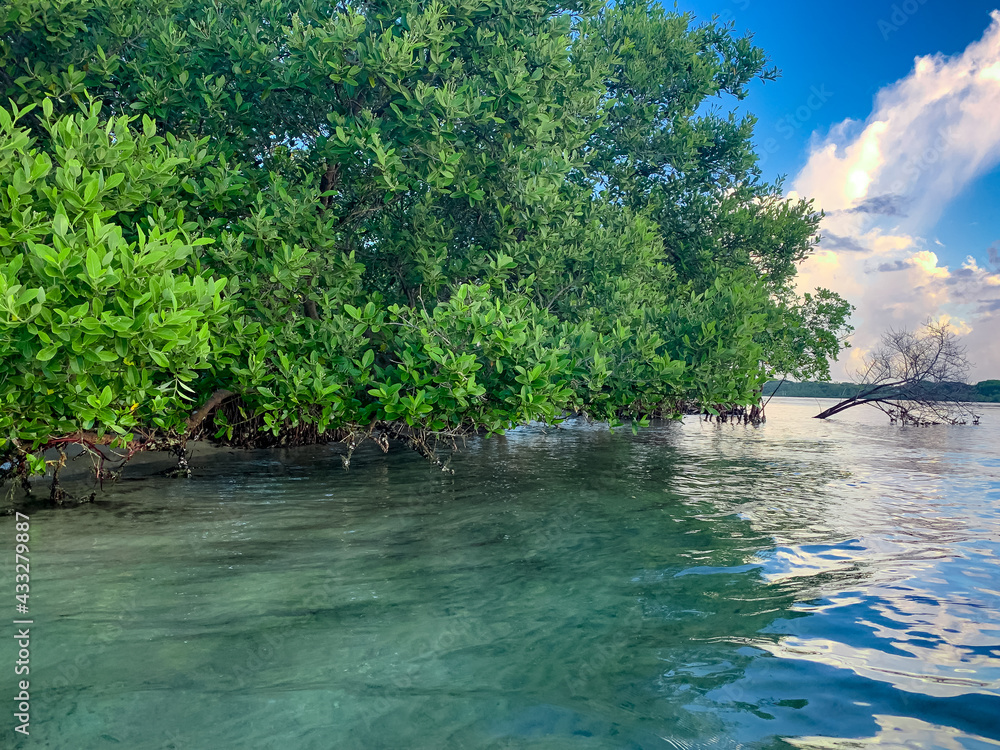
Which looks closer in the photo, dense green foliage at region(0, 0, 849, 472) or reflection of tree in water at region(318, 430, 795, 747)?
reflection of tree in water at region(318, 430, 795, 747)

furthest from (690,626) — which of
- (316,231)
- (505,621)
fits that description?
(316,231)

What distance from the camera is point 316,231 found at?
33.7ft

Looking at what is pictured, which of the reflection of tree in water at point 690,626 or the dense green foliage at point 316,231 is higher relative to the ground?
the dense green foliage at point 316,231

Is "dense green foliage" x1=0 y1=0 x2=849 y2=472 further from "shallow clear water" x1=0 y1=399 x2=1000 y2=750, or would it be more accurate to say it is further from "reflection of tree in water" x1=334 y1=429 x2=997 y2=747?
"reflection of tree in water" x1=334 y1=429 x2=997 y2=747

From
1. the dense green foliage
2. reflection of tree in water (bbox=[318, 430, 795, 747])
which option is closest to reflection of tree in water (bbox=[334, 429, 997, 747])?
reflection of tree in water (bbox=[318, 430, 795, 747])

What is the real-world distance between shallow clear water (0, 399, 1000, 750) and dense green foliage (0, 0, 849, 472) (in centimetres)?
159

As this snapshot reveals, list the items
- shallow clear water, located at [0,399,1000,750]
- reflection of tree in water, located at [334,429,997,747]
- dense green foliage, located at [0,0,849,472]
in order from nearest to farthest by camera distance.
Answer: shallow clear water, located at [0,399,1000,750], reflection of tree in water, located at [334,429,997,747], dense green foliage, located at [0,0,849,472]

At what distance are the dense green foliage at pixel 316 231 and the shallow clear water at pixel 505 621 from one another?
Answer: 62.7 inches

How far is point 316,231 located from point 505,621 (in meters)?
7.15

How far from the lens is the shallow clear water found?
371 centimetres

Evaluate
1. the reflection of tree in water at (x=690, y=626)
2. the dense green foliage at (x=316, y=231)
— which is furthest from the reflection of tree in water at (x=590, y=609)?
the dense green foliage at (x=316, y=231)

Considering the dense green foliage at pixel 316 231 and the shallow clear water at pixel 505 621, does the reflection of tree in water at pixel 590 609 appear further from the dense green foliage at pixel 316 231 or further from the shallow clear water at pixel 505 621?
the dense green foliage at pixel 316 231

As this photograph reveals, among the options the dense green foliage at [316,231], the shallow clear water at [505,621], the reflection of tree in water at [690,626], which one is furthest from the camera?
the dense green foliage at [316,231]

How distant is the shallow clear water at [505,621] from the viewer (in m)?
3.71
